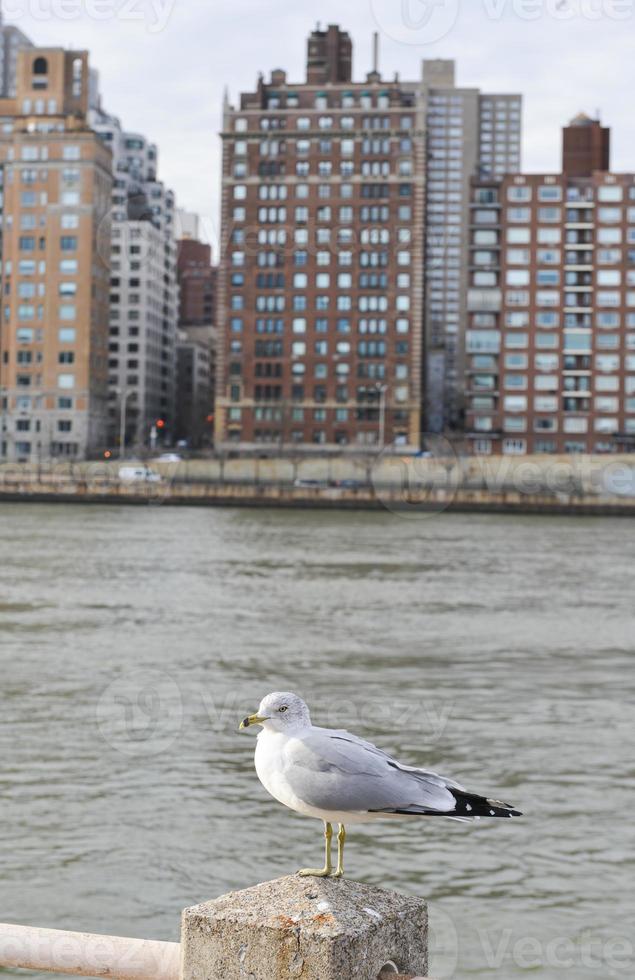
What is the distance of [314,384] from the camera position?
138 meters

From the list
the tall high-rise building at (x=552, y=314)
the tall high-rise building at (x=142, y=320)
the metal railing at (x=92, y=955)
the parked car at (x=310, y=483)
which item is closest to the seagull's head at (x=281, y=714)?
the metal railing at (x=92, y=955)

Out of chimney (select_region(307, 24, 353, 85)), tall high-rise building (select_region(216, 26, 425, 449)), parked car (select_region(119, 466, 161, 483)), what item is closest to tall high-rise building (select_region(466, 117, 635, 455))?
tall high-rise building (select_region(216, 26, 425, 449))

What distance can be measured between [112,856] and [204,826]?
4.58 feet

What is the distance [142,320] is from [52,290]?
868 inches

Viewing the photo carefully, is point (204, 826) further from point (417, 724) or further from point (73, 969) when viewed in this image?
point (73, 969)

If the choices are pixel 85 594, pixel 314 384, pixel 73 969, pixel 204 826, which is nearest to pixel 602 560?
pixel 85 594

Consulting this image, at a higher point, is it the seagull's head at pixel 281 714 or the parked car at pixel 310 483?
the seagull's head at pixel 281 714

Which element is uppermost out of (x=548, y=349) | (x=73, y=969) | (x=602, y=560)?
(x=548, y=349)

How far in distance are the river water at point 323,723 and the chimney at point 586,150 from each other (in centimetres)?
9566

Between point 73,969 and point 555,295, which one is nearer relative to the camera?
point 73,969

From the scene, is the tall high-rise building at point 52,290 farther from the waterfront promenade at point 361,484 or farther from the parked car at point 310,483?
the parked car at point 310,483

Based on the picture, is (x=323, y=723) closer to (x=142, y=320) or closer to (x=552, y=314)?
(x=552, y=314)

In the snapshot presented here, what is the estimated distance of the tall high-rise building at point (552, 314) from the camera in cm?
13050

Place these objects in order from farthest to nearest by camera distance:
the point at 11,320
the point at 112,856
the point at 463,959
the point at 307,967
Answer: the point at 11,320 → the point at 112,856 → the point at 463,959 → the point at 307,967
